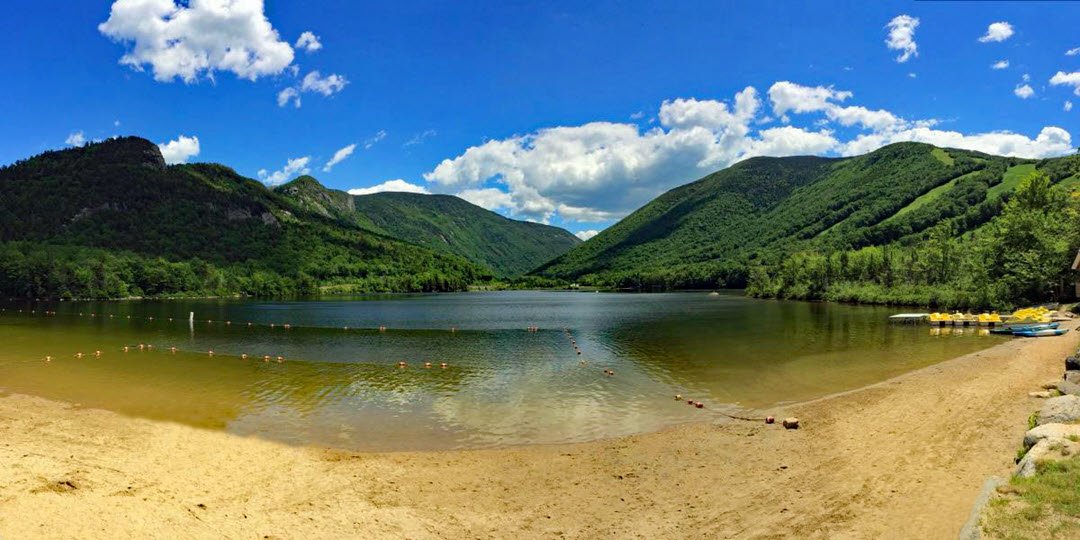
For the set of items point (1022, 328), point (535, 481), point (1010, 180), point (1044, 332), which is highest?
point (1010, 180)

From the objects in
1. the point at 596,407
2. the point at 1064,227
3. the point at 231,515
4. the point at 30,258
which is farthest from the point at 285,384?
the point at 30,258

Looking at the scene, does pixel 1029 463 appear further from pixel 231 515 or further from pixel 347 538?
pixel 231 515

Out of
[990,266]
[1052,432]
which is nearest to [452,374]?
[1052,432]

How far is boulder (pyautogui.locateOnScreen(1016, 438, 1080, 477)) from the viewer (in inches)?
433

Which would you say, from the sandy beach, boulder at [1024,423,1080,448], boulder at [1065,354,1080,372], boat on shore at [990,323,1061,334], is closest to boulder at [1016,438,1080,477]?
boulder at [1024,423,1080,448]

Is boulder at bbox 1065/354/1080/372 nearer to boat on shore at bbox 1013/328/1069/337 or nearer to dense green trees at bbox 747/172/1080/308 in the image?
Result: boat on shore at bbox 1013/328/1069/337

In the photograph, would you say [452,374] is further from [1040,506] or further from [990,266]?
[990,266]

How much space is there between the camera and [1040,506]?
9.08m

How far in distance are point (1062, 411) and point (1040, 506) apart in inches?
339

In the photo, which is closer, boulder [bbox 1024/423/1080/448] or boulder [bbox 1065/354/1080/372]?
boulder [bbox 1024/423/1080/448]

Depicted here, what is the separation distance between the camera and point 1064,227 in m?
65.6

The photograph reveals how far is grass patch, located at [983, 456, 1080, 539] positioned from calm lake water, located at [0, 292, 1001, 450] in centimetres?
1168

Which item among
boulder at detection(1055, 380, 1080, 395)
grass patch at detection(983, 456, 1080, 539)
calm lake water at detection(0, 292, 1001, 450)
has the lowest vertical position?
calm lake water at detection(0, 292, 1001, 450)

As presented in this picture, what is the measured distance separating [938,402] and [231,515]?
84.2 feet
